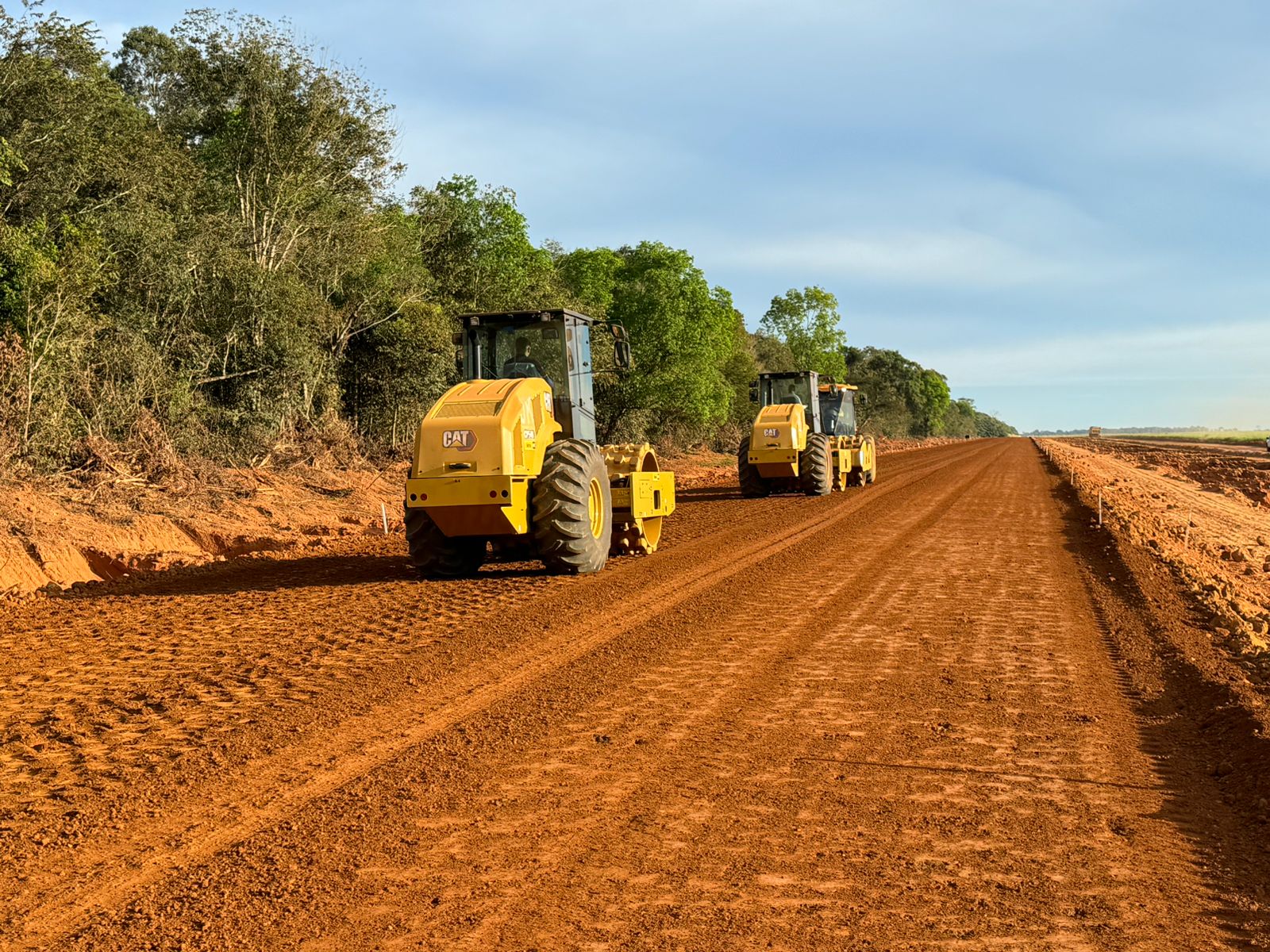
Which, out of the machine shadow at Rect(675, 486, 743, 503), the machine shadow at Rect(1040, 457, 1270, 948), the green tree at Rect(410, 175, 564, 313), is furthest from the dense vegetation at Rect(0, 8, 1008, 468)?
the machine shadow at Rect(1040, 457, 1270, 948)

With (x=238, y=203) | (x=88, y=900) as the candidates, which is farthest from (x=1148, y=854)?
(x=238, y=203)

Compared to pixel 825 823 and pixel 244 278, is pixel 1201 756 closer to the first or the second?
pixel 825 823

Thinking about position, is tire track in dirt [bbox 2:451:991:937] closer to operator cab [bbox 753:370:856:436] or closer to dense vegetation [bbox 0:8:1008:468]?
dense vegetation [bbox 0:8:1008:468]

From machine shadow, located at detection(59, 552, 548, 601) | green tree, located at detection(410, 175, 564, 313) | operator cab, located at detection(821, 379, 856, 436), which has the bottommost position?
machine shadow, located at detection(59, 552, 548, 601)

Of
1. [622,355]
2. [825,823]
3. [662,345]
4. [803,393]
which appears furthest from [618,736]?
[662,345]

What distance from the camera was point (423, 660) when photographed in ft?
25.7

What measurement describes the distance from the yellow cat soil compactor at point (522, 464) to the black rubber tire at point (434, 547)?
1 centimetres

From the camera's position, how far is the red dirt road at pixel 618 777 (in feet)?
12.5

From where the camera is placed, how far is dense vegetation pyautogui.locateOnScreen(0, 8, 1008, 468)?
55.0ft

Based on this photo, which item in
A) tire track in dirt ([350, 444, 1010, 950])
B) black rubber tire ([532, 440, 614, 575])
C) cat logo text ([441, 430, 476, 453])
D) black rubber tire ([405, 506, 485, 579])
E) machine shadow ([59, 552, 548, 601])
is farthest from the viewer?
black rubber tire ([405, 506, 485, 579])

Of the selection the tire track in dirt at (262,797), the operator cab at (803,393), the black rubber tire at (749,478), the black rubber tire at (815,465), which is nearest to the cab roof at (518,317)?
the tire track in dirt at (262,797)

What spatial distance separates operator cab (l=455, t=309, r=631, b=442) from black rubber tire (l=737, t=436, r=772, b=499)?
453 inches

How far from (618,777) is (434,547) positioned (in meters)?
6.76

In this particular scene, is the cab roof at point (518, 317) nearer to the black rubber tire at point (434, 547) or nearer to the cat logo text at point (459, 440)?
the cat logo text at point (459, 440)
